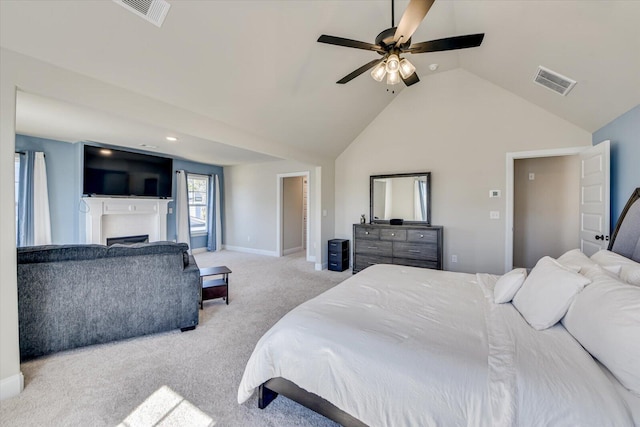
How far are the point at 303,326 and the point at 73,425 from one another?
150cm

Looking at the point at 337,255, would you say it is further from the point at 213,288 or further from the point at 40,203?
the point at 40,203

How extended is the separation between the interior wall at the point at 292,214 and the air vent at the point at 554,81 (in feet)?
16.8

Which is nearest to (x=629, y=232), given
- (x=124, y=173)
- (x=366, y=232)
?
(x=366, y=232)

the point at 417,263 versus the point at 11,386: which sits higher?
the point at 417,263

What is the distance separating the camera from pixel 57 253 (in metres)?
2.26

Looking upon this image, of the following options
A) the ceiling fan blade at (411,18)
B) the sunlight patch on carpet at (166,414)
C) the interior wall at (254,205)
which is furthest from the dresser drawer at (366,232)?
the sunlight patch on carpet at (166,414)

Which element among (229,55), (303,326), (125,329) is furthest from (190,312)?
(229,55)

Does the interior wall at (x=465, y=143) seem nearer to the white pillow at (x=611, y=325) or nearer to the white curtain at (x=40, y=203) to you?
the white pillow at (x=611, y=325)

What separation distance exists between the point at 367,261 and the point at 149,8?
4.31 metres

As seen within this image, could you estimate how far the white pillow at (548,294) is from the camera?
58.5 inches

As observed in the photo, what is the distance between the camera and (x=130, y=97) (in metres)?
2.54

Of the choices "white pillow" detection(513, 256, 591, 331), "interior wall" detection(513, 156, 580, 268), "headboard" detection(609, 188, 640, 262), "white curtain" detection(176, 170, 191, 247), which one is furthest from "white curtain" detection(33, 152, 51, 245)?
"interior wall" detection(513, 156, 580, 268)

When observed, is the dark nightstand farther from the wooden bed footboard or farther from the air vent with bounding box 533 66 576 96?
the air vent with bounding box 533 66 576 96

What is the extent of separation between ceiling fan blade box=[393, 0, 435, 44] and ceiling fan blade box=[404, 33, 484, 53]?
0.15 meters
